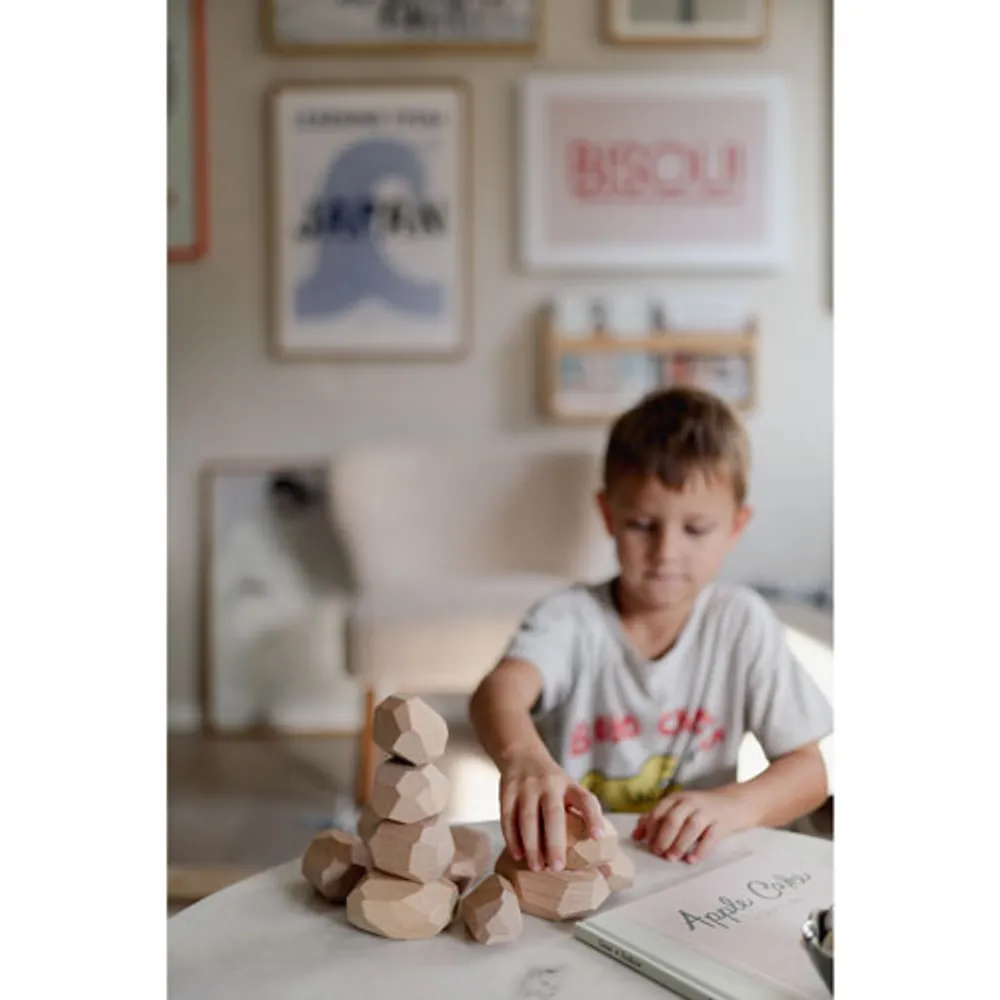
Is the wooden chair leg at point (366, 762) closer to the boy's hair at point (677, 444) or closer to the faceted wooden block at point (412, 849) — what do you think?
the boy's hair at point (677, 444)

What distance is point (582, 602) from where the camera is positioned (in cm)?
75

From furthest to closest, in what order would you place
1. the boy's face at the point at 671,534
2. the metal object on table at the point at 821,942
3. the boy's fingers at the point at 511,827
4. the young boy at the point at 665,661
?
1. the boy's face at the point at 671,534
2. the young boy at the point at 665,661
3. the boy's fingers at the point at 511,827
4. the metal object on table at the point at 821,942

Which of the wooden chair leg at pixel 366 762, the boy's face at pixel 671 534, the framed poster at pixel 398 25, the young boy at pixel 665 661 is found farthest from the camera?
the framed poster at pixel 398 25

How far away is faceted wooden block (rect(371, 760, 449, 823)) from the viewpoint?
0.38 meters

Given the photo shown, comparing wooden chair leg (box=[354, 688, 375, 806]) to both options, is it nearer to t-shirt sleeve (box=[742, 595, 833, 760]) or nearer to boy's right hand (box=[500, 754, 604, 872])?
t-shirt sleeve (box=[742, 595, 833, 760])

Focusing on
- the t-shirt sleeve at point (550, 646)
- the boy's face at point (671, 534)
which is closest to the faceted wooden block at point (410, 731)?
the t-shirt sleeve at point (550, 646)

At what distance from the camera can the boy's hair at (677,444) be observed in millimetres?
813

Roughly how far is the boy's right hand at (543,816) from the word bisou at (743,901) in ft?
0.16

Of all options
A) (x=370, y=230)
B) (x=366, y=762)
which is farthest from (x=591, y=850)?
(x=370, y=230)

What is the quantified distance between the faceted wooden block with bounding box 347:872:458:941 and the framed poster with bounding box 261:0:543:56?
1.25 m

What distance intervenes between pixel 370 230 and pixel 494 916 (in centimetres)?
121

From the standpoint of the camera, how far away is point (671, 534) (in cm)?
80

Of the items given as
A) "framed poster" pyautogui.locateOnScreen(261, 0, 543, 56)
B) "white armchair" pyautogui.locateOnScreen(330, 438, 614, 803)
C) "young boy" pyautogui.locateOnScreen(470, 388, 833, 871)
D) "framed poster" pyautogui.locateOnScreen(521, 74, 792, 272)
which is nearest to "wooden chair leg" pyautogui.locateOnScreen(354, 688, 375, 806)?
"white armchair" pyautogui.locateOnScreen(330, 438, 614, 803)
